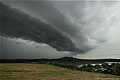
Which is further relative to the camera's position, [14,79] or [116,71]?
[116,71]
